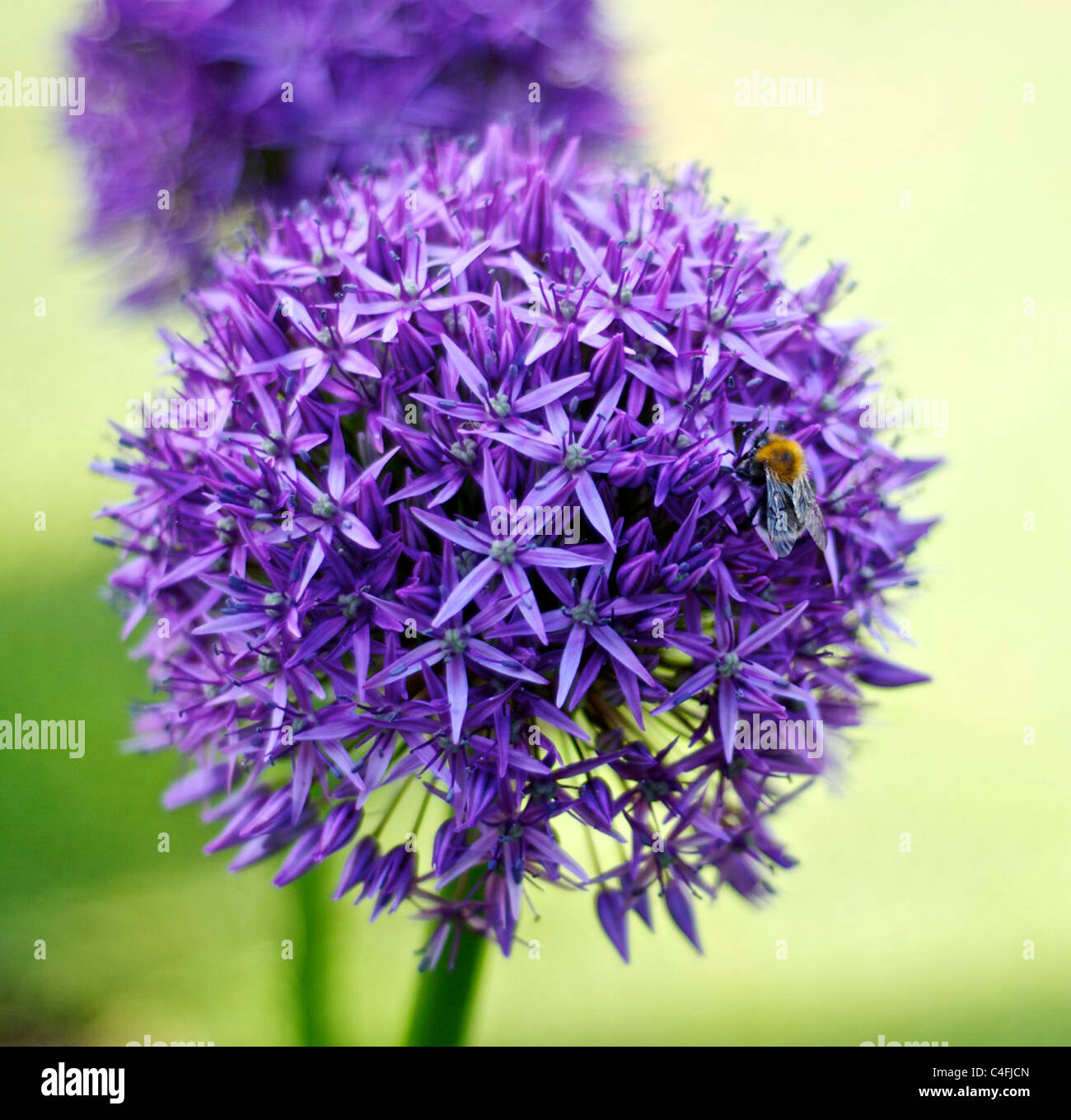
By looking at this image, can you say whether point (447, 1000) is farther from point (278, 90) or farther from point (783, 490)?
point (278, 90)

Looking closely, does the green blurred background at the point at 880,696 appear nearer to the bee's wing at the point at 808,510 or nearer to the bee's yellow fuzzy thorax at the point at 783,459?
the bee's wing at the point at 808,510

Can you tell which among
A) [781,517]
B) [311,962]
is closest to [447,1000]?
[311,962]

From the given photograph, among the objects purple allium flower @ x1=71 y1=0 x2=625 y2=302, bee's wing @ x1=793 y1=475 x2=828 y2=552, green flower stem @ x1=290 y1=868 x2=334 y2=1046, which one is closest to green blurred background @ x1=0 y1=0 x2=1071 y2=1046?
green flower stem @ x1=290 y1=868 x2=334 y2=1046

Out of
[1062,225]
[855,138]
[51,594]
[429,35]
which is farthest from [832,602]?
[51,594]

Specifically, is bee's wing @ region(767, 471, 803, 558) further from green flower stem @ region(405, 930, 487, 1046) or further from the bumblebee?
green flower stem @ region(405, 930, 487, 1046)

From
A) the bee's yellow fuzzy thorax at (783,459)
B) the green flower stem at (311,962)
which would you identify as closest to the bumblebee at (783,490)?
the bee's yellow fuzzy thorax at (783,459)

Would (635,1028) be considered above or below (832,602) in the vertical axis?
below
